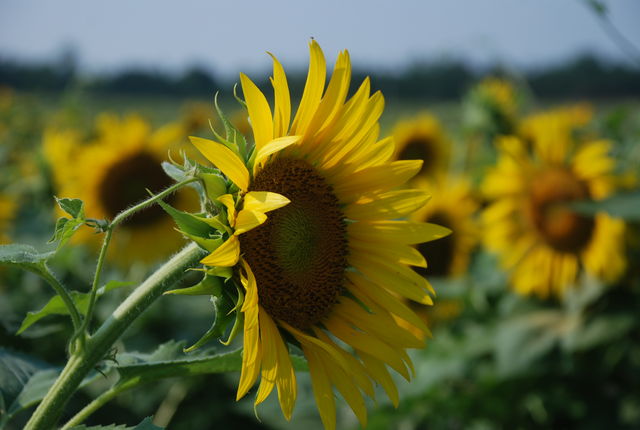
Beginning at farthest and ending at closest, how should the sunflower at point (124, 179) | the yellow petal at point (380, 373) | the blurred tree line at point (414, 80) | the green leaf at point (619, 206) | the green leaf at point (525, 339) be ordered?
1. the blurred tree line at point (414, 80)
2. the sunflower at point (124, 179)
3. the green leaf at point (525, 339)
4. the green leaf at point (619, 206)
5. the yellow petal at point (380, 373)

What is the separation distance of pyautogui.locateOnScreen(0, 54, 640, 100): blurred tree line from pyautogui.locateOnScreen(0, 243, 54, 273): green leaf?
376 centimetres

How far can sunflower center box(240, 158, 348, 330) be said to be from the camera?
121cm

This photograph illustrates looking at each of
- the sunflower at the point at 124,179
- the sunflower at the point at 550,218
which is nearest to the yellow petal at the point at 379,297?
the sunflower at the point at 550,218

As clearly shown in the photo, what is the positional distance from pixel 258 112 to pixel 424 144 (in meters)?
4.61

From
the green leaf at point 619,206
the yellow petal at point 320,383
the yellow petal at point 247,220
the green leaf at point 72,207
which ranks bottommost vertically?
the yellow petal at point 320,383

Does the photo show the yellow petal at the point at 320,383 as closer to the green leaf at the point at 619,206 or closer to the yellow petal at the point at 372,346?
the yellow petal at the point at 372,346

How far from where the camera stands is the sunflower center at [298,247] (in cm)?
121

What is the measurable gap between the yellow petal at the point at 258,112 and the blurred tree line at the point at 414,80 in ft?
11.7

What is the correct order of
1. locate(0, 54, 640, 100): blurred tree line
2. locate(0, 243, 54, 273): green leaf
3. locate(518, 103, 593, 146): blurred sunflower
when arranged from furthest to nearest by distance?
locate(0, 54, 640, 100): blurred tree line < locate(518, 103, 593, 146): blurred sunflower < locate(0, 243, 54, 273): green leaf

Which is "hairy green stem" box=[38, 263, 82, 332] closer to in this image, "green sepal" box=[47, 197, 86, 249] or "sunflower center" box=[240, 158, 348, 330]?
"green sepal" box=[47, 197, 86, 249]

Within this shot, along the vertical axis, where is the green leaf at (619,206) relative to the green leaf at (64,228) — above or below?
above

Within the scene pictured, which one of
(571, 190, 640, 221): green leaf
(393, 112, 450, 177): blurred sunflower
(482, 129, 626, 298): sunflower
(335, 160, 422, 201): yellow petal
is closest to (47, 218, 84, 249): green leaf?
(335, 160, 422, 201): yellow petal

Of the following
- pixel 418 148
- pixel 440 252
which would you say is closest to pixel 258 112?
pixel 440 252

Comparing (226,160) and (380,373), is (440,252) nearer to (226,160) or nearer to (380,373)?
(380,373)
